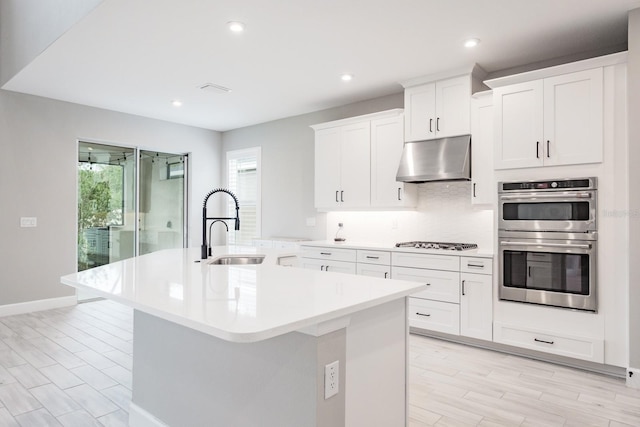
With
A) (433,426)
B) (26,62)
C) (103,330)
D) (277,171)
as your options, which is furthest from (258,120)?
(433,426)

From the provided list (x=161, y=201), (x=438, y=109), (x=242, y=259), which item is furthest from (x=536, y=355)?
(x=161, y=201)

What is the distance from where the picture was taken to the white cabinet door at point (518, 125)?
3.41m

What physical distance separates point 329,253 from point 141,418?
2.79m

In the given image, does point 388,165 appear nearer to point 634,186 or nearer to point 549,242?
point 549,242

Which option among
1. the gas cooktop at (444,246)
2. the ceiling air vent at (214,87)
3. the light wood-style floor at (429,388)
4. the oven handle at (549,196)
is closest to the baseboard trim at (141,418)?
the light wood-style floor at (429,388)

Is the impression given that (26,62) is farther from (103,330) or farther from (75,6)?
(103,330)

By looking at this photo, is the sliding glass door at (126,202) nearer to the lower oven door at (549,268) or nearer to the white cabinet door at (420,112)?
the white cabinet door at (420,112)

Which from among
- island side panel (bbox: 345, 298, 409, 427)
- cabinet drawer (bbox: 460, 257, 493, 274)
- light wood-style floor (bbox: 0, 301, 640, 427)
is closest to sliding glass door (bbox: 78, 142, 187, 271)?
light wood-style floor (bbox: 0, 301, 640, 427)

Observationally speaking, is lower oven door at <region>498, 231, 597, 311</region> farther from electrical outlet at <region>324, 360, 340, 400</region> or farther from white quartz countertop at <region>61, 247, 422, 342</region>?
electrical outlet at <region>324, 360, 340, 400</region>

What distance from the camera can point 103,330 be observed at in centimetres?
425

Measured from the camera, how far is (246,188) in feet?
22.2

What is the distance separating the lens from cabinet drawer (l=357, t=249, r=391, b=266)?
424cm

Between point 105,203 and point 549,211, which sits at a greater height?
point 105,203

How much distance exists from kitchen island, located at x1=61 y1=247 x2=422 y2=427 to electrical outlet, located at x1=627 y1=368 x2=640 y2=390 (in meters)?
2.10
